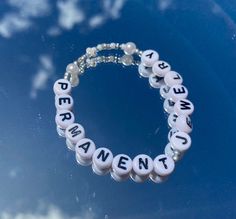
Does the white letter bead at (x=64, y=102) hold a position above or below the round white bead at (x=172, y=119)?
above

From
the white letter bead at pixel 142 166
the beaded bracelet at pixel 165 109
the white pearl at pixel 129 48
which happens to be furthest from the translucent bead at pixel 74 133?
the white pearl at pixel 129 48

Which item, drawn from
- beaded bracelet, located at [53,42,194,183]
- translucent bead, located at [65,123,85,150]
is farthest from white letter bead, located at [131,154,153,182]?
translucent bead, located at [65,123,85,150]

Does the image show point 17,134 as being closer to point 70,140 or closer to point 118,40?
point 70,140

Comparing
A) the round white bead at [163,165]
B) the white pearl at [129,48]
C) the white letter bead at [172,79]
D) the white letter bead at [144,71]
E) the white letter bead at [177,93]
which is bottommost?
the round white bead at [163,165]

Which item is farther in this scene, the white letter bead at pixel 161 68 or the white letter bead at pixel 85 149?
the white letter bead at pixel 161 68

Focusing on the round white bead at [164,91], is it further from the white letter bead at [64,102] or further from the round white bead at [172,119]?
the white letter bead at [64,102]

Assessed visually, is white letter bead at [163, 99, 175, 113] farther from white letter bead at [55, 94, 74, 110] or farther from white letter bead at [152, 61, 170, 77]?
white letter bead at [55, 94, 74, 110]
